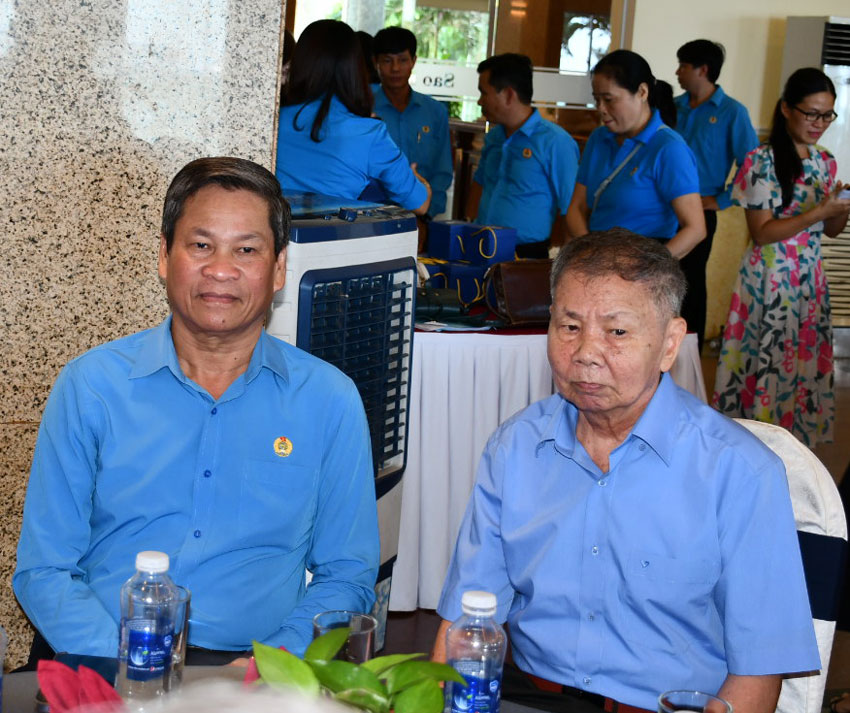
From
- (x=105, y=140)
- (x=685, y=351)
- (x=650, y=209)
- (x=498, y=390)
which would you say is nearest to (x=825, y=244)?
(x=650, y=209)

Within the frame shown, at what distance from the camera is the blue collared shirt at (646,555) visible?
1854 mm

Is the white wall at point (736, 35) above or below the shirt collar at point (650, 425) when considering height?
above

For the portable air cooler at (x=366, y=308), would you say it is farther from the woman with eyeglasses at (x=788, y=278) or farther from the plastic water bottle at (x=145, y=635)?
the woman with eyeglasses at (x=788, y=278)

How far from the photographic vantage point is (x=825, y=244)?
869 cm

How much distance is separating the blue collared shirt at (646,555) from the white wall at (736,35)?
6.70m

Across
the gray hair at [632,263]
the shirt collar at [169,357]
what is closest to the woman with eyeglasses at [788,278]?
the gray hair at [632,263]

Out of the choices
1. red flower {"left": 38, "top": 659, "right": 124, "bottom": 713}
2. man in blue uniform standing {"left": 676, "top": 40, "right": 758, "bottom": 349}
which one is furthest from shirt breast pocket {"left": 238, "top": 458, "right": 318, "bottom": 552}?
Answer: man in blue uniform standing {"left": 676, "top": 40, "right": 758, "bottom": 349}

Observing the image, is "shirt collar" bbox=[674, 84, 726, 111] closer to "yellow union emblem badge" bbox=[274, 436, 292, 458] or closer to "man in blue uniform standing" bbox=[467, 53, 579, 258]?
"man in blue uniform standing" bbox=[467, 53, 579, 258]

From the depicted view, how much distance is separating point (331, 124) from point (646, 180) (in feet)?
5.65

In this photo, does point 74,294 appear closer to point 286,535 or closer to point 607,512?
point 286,535

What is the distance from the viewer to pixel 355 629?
4.25ft

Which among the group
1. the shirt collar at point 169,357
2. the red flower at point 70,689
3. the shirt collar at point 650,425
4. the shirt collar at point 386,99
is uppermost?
the shirt collar at point 386,99

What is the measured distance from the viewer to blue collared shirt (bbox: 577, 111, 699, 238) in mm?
4816

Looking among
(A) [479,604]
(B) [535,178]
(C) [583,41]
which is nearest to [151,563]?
(A) [479,604]
